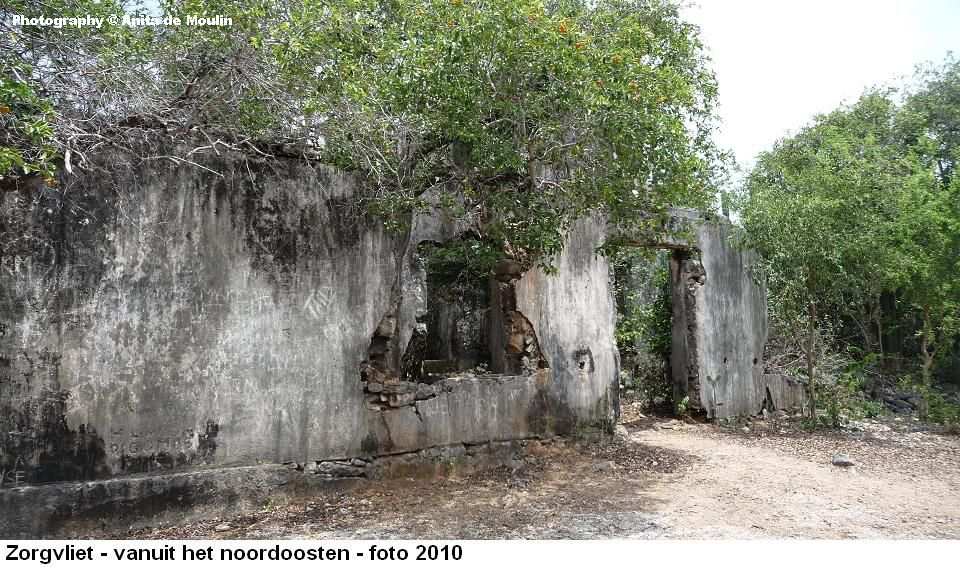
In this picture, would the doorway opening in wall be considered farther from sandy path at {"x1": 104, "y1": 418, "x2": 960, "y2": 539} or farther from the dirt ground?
sandy path at {"x1": 104, "y1": 418, "x2": 960, "y2": 539}

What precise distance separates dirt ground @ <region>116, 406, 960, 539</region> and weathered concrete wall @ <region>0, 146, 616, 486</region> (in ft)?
1.83

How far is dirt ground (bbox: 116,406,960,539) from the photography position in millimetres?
5137

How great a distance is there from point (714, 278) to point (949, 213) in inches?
171

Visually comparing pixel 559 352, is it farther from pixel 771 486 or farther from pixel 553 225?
pixel 771 486

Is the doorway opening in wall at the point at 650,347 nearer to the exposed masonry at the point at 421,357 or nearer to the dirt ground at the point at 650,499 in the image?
the dirt ground at the point at 650,499

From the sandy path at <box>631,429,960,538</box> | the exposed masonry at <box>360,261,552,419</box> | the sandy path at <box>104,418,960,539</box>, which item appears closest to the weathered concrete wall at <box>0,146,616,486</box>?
the exposed masonry at <box>360,261,552,419</box>

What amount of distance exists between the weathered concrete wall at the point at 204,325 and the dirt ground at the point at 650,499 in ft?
1.83

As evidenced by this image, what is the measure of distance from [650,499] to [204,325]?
14.1ft

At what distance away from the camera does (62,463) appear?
4.86 m

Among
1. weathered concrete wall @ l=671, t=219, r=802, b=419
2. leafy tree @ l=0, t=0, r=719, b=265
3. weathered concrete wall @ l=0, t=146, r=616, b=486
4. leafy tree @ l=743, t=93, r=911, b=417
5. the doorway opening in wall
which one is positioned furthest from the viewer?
the doorway opening in wall

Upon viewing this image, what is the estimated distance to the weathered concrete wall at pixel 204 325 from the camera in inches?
191

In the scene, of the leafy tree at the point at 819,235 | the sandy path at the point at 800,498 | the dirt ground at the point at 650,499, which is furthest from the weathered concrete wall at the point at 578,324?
the leafy tree at the point at 819,235
